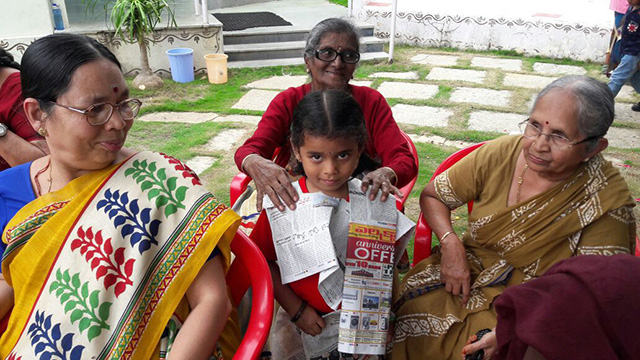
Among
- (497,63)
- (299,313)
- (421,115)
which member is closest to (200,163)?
(421,115)

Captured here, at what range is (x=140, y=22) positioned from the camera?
6.20 meters

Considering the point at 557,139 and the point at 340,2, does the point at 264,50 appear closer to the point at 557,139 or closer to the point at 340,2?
the point at 340,2

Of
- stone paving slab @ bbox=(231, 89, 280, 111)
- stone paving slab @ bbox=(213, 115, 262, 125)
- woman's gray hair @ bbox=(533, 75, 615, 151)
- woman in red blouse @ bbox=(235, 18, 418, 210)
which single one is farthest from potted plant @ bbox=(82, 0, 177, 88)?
woman's gray hair @ bbox=(533, 75, 615, 151)

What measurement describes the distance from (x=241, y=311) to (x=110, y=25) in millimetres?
5787

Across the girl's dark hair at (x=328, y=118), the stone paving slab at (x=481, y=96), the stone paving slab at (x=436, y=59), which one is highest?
the girl's dark hair at (x=328, y=118)

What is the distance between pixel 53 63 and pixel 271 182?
2.87 ft

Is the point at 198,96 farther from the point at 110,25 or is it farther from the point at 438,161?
the point at 438,161

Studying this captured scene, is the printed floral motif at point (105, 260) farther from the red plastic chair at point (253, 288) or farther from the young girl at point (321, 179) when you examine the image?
the young girl at point (321, 179)

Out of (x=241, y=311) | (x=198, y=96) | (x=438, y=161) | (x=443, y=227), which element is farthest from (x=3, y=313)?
(x=198, y=96)

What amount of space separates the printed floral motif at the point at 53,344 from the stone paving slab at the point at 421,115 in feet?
14.0

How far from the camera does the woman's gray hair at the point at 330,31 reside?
2.52 m

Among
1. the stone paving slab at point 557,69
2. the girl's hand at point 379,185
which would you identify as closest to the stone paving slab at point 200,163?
the girl's hand at point 379,185

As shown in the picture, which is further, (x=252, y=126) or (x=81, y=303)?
(x=252, y=126)

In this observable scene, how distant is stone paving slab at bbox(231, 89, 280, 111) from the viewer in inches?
229
